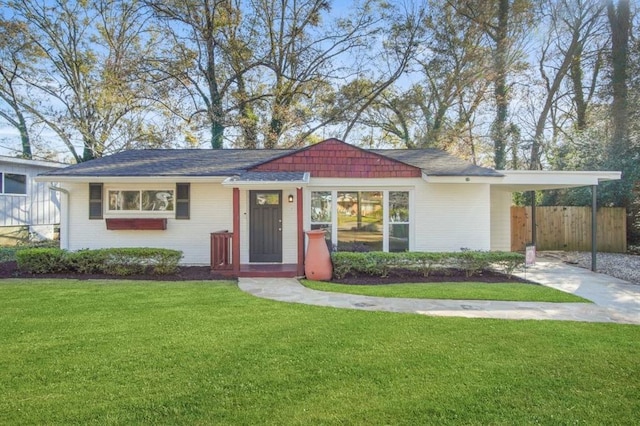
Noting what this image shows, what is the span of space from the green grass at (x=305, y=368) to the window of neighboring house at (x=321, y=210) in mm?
4226

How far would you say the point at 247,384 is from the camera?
327cm

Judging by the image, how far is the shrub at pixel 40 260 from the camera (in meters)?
8.69

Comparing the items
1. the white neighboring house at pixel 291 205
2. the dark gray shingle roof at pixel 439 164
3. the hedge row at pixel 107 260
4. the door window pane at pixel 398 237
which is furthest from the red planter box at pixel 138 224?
the dark gray shingle roof at pixel 439 164

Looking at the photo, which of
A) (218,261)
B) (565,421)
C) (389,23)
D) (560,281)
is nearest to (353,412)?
(565,421)

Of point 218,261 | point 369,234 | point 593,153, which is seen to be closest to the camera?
point 218,261

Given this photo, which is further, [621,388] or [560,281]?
[560,281]

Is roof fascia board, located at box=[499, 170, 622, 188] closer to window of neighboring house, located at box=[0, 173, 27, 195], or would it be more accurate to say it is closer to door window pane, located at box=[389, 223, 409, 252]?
door window pane, located at box=[389, 223, 409, 252]

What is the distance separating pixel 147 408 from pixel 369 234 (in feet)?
24.5

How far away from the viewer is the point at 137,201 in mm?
10109

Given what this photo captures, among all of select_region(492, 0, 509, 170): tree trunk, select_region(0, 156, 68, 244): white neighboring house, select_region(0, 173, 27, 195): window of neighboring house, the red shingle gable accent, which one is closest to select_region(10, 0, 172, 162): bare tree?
select_region(0, 156, 68, 244): white neighboring house

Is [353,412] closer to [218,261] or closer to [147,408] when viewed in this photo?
[147,408]

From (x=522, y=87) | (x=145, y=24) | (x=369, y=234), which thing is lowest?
(x=369, y=234)

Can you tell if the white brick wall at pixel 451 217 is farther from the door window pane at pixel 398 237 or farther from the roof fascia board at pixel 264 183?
the roof fascia board at pixel 264 183

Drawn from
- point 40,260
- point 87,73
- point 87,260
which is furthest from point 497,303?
point 87,73
